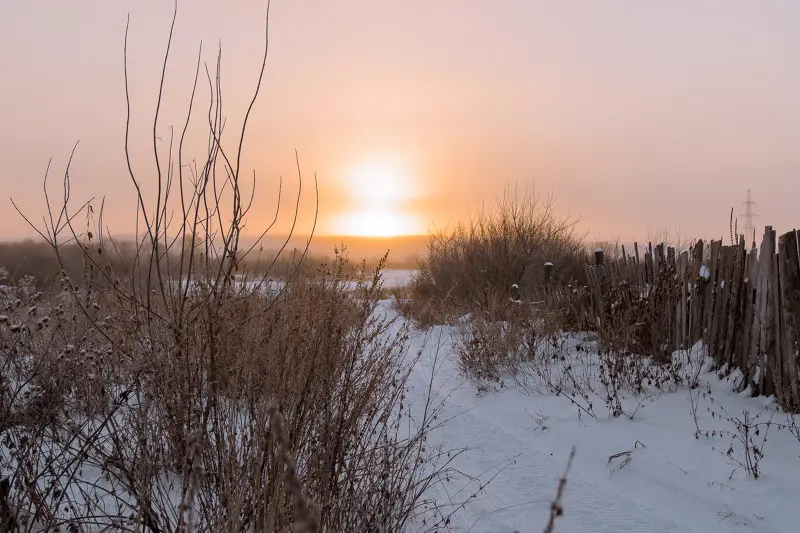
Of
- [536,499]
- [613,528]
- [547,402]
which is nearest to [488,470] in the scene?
[536,499]

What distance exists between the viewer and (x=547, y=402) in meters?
6.62

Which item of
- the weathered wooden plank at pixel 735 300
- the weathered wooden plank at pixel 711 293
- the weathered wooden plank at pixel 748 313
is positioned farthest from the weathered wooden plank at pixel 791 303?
the weathered wooden plank at pixel 711 293

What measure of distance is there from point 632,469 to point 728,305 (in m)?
2.22

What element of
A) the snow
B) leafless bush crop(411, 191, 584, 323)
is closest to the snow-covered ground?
the snow

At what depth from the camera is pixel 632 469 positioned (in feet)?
15.4

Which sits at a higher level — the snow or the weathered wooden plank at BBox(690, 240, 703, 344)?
the weathered wooden plank at BBox(690, 240, 703, 344)

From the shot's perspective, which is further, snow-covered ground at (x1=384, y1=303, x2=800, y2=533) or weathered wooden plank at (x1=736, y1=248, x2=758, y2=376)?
weathered wooden plank at (x1=736, y1=248, x2=758, y2=376)

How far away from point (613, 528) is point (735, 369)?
2.78 meters

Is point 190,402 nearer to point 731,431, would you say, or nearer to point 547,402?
point 731,431

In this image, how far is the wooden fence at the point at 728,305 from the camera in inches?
196

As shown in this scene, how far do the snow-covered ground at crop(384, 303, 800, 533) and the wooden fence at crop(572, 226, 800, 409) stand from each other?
0.33 m

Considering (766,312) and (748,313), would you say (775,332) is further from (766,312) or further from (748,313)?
(748,313)

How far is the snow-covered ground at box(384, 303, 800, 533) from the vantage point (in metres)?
3.86

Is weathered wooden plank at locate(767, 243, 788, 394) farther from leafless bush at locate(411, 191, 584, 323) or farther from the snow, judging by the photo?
leafless bush at locate(411, 191, 584, 323)
